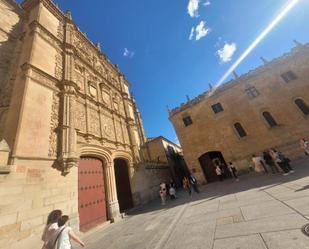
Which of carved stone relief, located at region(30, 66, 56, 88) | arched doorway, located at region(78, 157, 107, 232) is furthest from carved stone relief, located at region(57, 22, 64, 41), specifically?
arched doorway, located at region(78, 157, 107, 232)

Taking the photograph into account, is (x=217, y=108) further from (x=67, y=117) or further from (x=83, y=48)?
(x=67, y=117)

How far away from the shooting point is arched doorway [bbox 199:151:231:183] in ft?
57.7

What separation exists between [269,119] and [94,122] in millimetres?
17286

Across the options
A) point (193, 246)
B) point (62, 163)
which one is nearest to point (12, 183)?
point (62, 163)

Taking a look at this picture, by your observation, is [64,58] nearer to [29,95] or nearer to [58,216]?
[29,95]

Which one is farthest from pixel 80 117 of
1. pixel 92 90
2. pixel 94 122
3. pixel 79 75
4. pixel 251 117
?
pixel 251 117

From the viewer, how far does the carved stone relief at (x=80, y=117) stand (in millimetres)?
9363

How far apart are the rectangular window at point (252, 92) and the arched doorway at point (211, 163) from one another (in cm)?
741

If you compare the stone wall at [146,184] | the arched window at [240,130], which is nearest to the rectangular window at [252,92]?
the arched window at [240,130]

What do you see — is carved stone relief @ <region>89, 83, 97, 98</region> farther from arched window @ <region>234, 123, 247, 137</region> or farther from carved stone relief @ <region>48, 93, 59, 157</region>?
arched window @ <region>234, 123, 247, 137</region>

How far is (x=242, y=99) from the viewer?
17922 mm

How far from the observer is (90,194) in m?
8.61

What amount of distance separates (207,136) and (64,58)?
1576cm

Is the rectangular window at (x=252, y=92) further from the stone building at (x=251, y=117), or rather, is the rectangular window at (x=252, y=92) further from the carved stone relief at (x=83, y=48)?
the carved stone relief at (x=83, y=48)
